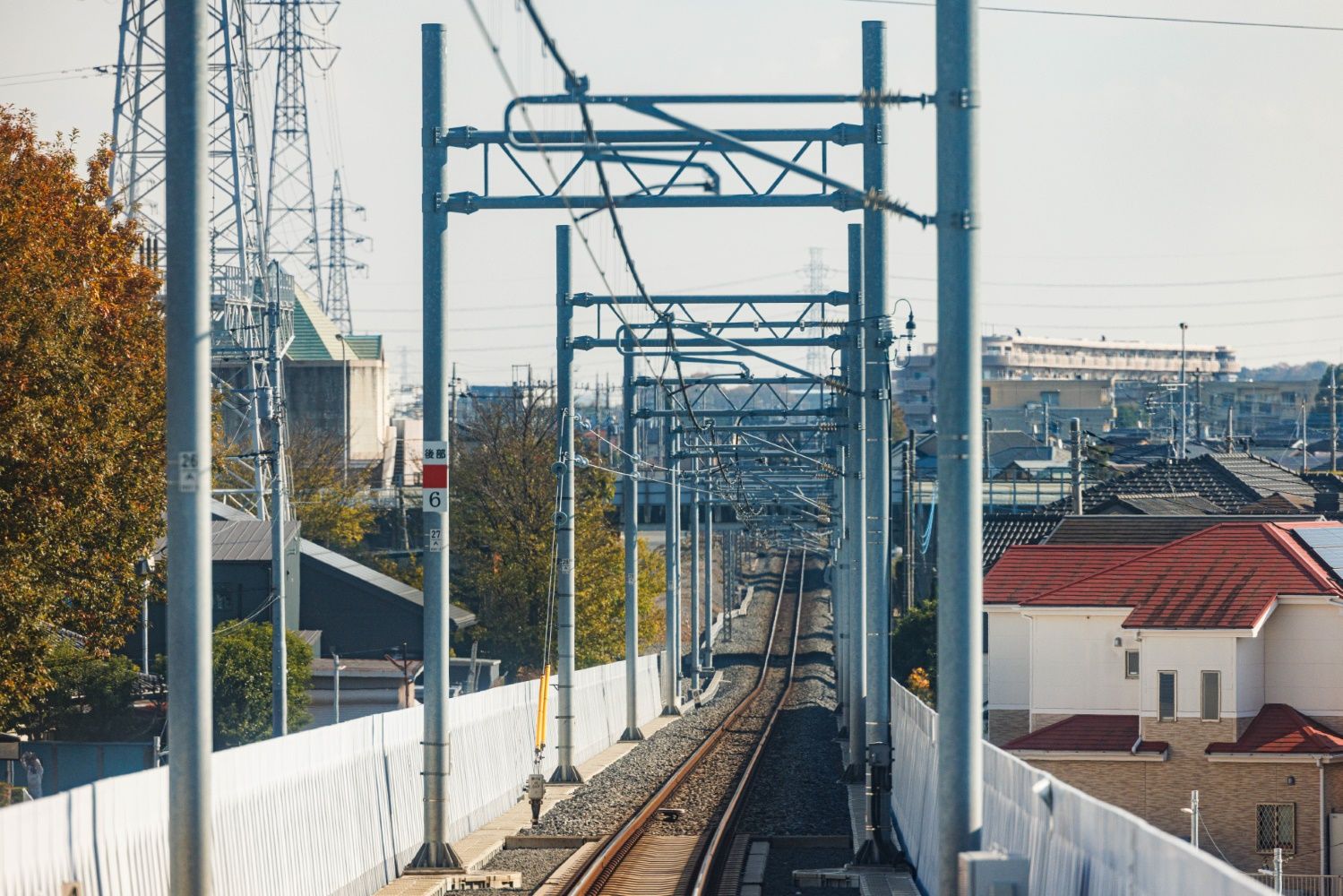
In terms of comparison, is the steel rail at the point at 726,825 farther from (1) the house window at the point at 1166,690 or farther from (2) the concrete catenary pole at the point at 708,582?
(2) the concrete catenary pole at the point at 708,582

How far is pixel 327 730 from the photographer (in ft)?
42.2

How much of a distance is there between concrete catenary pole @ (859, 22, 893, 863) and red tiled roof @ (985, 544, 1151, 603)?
444 inches

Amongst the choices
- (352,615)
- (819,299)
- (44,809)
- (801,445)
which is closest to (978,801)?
(44,809)

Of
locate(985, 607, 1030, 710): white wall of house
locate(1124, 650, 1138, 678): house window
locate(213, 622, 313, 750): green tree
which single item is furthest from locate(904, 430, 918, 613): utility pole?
locate(213, 622, 313, 750): green tree

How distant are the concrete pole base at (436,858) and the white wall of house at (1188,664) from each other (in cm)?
1309

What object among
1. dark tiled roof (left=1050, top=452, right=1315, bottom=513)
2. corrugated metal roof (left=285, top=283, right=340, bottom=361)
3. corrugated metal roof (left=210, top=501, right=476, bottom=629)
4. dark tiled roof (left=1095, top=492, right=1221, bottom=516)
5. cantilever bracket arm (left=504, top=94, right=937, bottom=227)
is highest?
corrugated metal roof (left=285, top=283, right=340, bottom=361)

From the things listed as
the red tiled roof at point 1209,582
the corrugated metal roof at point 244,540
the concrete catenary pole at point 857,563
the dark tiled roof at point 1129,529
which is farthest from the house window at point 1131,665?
the corrugated metal roof at point 244,540

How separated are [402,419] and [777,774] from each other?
75.1 metres

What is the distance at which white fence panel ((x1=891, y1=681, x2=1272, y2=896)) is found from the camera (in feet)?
20.3

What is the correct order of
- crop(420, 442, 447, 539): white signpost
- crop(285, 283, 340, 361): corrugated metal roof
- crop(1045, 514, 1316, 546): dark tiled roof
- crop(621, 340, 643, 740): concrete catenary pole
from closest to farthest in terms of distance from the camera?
crop(420, 442, 447, 539): white signpost < crop(621, 340, 643, 740): concrete catenary pole < crop(1045, 514, 1316, 546): dark tiled roof < crop(285, 283, 340, 361): corrugated metal roof

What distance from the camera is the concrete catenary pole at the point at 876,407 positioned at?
16844mm

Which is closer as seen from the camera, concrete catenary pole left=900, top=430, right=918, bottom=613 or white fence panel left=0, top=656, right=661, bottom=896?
white fence panel left=0, top=656, right=661, bottom=896

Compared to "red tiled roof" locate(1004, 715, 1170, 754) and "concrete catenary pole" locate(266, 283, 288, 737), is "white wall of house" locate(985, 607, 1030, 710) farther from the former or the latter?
"concrete catenary pole" locate(266, 283, 288, 737)

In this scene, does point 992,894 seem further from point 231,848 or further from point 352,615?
point 352,615
